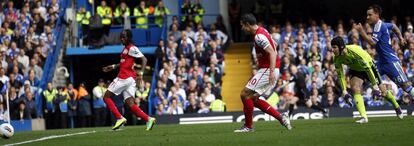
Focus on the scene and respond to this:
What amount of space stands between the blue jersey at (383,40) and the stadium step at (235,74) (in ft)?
39.7

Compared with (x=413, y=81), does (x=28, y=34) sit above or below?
above

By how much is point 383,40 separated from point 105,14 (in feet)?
57.0

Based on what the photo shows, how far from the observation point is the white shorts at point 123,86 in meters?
20.7

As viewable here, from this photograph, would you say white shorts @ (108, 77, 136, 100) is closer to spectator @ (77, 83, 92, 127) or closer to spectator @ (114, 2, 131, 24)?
spectator @ (77, 83, 92, 127)

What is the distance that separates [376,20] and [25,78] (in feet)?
53.4

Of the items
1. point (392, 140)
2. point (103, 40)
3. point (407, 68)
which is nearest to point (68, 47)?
point (103, 40)

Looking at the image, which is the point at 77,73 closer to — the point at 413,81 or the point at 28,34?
the point at 28,34

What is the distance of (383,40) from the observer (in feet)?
63.3

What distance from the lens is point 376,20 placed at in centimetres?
1886

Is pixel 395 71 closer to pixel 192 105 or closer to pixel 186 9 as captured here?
pixel 192 105

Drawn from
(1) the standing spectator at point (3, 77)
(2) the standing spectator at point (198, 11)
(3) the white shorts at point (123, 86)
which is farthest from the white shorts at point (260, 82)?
(2) the standing spectator at point (198, 11)

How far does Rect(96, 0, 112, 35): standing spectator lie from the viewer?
34594mm

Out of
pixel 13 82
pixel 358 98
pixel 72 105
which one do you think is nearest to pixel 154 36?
pixel 72 105

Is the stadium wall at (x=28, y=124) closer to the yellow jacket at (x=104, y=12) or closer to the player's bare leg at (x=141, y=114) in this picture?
the yellow jacket at (x=104, y=12)
